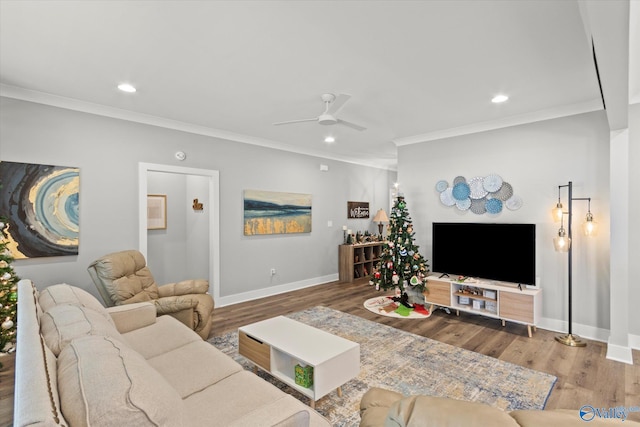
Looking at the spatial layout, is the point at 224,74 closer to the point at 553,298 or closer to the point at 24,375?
the point at 24,375

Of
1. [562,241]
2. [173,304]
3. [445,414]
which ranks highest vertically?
[562,241]

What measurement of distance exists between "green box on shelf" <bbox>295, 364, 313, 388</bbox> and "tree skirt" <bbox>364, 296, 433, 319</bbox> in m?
2.34

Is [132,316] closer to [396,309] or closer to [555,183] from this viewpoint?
[396,309]

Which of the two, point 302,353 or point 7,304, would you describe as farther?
point 7,304

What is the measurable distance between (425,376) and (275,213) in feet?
11.5

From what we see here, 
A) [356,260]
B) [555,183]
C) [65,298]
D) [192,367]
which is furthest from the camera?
[356,260]

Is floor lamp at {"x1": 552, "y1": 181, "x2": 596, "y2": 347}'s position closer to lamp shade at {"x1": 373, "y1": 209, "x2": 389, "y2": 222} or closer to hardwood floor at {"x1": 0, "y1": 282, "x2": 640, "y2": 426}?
hardwood floor at {"x1": 0, "y1": 282, "x2": 640, "y2": 426}

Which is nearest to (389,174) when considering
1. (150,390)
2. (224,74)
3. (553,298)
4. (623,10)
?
(553,298)

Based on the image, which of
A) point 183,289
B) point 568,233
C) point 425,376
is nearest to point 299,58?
point 183,289

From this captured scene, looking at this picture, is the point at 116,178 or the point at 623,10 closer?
the point at 623,10

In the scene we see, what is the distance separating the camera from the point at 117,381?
940mm

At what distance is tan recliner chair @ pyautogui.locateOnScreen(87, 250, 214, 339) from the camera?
9.90 ft

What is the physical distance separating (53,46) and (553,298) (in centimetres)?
556

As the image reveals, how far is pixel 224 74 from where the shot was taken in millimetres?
2775
